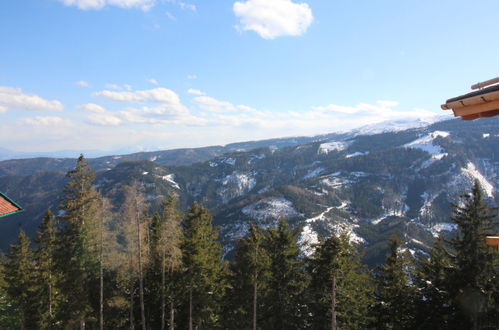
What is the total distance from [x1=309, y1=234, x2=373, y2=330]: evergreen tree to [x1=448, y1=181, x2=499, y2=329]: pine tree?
697cm

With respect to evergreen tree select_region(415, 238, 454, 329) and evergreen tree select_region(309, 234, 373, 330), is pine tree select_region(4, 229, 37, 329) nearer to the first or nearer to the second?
evergreen tree select_region(309, 234, 373, 330)

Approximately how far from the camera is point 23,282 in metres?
31.7

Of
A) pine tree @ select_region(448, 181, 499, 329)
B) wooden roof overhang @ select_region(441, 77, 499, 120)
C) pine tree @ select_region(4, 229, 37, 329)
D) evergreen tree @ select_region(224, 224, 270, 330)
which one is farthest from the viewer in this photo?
pine tree @ select_region(4, 229, 37, 329)

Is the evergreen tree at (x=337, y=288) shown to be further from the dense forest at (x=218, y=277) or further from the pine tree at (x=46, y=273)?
the pine tree at (x=46, y=273)

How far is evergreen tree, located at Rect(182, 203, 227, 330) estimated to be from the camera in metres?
29.4

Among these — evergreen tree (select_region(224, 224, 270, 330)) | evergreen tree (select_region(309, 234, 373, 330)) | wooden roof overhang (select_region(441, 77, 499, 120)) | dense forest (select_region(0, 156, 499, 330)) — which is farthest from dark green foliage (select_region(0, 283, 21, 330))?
wooden roof overhang (select_region(441, 77, 499, 120))

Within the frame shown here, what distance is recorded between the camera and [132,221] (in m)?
26.2

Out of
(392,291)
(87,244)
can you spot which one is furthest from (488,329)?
(87,244)

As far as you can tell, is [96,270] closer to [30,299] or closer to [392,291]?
[30,299]

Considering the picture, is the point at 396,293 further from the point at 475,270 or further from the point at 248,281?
the point at 248,281

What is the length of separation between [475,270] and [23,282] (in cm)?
3767

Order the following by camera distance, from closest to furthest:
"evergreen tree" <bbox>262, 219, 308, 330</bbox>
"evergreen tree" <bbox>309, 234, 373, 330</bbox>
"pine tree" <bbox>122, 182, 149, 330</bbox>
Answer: "evergreen tree" <bbox>309, 234, 373, 330</bbox>, "pine tree" <bbox>122, 182, 149, 330</bbox>, "evergreen tree" <bbox>262, 219, 308, 330</bbox>

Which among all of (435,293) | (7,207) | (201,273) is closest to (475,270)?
(435,293)

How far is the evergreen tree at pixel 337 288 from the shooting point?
24828 mm
